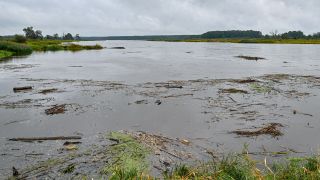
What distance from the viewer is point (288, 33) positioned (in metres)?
199

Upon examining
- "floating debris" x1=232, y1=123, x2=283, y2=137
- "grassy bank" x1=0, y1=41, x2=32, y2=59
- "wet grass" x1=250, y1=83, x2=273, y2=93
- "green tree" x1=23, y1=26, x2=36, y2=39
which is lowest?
"floating debris" x1=232, y1=123, x2=283, y2=137

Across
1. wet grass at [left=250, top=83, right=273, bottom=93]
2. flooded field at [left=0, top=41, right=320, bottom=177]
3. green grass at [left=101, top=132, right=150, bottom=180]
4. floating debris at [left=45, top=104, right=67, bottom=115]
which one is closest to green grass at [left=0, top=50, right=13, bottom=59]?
flooded field at [left=0, top=41, right=320, bottom=177]

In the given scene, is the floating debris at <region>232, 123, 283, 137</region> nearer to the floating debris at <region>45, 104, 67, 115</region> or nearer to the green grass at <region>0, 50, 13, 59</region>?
the floating debris at <region>45, 104, 67, 115</region>

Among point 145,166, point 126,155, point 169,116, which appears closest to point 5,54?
point 169,116

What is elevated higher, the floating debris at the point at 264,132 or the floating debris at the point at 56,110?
the floating debris at the point at 264,132

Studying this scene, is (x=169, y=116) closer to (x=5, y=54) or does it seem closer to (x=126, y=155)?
(x=126, y=155)

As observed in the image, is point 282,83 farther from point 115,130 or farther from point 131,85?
point 115,130

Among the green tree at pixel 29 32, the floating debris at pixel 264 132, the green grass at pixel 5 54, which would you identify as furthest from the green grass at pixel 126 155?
the green tree at pixel 29 32

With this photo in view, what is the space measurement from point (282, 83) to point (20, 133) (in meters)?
22.1

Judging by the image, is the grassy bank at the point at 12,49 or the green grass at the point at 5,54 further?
the grassy bank at the point at 12,49

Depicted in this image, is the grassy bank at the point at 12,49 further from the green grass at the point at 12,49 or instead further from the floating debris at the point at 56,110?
the floating debris at the point at 56,110

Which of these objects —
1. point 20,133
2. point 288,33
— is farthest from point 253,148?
point 288,33

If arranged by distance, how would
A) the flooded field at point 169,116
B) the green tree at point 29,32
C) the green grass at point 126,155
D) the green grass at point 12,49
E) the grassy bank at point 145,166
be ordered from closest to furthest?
the grassy bank at point 145,166, the green grass at point 126,155, the flooded field at point 169,116, the green grass at point 12,49, the green tree at point 29,32

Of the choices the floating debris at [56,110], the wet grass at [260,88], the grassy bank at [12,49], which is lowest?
the floating debris at [56,110]
